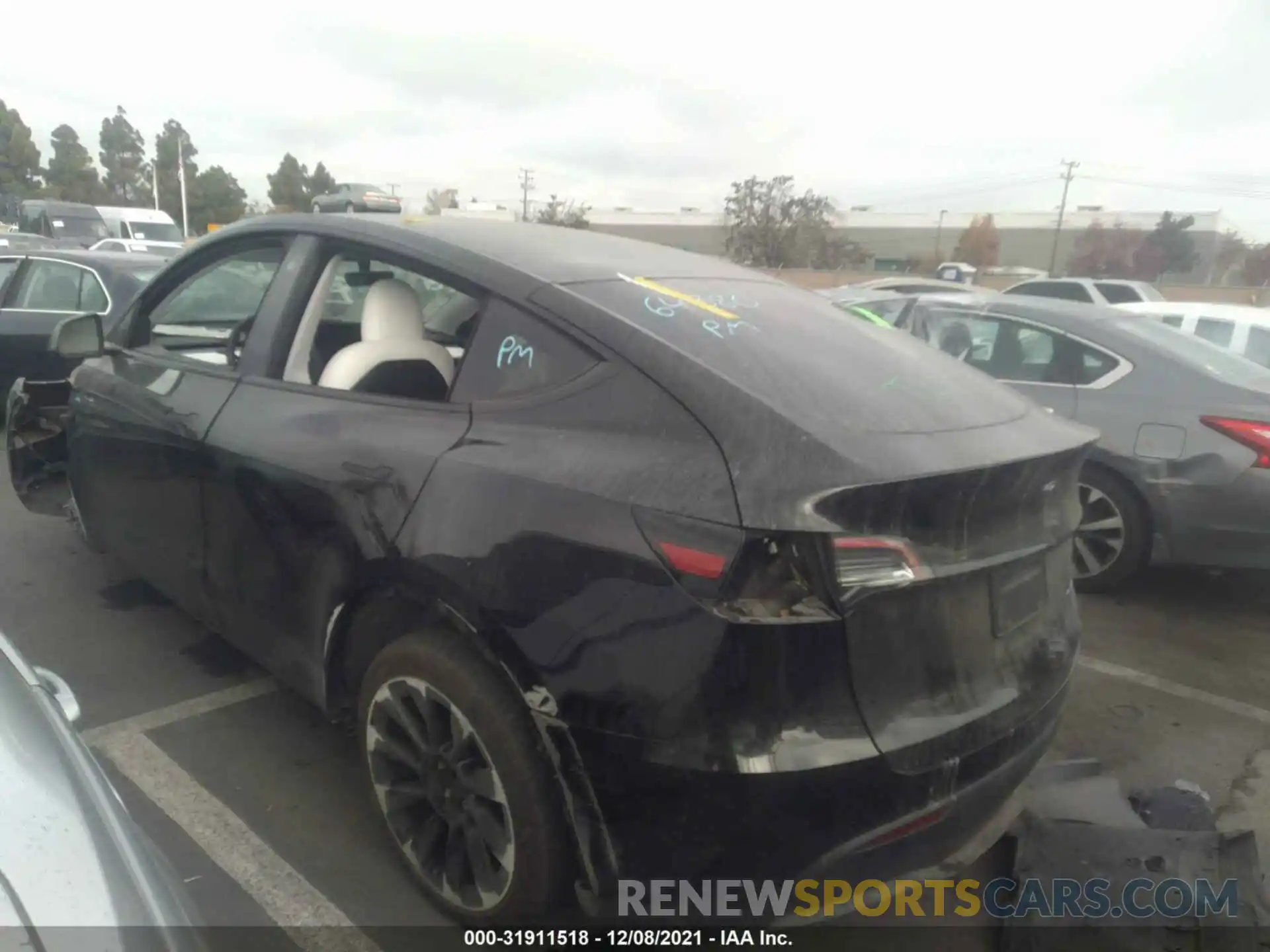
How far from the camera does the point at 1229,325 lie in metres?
8.81

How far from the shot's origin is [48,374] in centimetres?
725

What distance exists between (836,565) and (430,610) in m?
1.01

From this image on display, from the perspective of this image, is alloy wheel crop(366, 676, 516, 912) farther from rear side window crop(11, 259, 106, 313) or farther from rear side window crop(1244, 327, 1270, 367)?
rear side window crop(1244, 327, 1270, 367)

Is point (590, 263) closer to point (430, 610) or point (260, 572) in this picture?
point (430, 610)

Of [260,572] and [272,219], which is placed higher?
[272,219]

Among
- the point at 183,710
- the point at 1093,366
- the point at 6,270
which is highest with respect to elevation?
the point at 1093,366

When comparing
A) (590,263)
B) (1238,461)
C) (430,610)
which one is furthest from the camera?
(1238,461)

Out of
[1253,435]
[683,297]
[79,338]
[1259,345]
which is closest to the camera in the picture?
[683,297]

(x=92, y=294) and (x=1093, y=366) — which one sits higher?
(x=1093, y=366)

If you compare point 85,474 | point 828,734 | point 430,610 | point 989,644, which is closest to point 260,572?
point 430,610

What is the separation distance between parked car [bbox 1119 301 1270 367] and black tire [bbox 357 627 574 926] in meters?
8.16

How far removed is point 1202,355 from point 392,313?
437cm

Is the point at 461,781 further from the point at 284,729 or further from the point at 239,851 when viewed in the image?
the point at 284,729

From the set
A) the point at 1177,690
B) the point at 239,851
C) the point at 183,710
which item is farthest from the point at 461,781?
the point at 1177,690
